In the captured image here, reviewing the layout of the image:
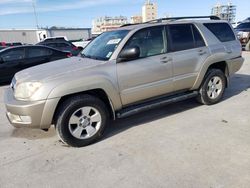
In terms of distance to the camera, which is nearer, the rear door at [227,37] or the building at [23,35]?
the rear door at [227,37]

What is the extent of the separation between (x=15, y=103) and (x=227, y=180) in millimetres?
2967

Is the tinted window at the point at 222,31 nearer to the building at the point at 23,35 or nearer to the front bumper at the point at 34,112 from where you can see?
the front bumper at the point at 34,112

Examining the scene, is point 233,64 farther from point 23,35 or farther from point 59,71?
point 23,35

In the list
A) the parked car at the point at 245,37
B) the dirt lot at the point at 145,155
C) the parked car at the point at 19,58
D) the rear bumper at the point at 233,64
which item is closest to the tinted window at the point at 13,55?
the parked car at the point at 19,58

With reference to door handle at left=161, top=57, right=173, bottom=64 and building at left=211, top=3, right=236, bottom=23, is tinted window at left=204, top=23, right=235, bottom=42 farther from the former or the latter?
building at left=211, top=3, right=236, bottom=23

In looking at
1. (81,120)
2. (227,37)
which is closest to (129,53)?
(81,120)

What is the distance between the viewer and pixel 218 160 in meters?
3.04

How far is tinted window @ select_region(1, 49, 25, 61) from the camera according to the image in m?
8.71

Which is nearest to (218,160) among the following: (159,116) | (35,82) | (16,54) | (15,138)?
(159,116)

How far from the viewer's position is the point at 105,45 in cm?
429

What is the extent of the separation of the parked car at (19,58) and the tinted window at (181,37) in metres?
6.21

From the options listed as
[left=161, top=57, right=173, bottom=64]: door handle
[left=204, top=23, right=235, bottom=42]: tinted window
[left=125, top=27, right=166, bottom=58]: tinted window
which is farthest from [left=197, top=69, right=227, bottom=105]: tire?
[left=125, top=27, right=166, bottom=58]: tinted window

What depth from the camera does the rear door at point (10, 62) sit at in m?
8.63

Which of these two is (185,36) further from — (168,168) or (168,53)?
(168,168)
